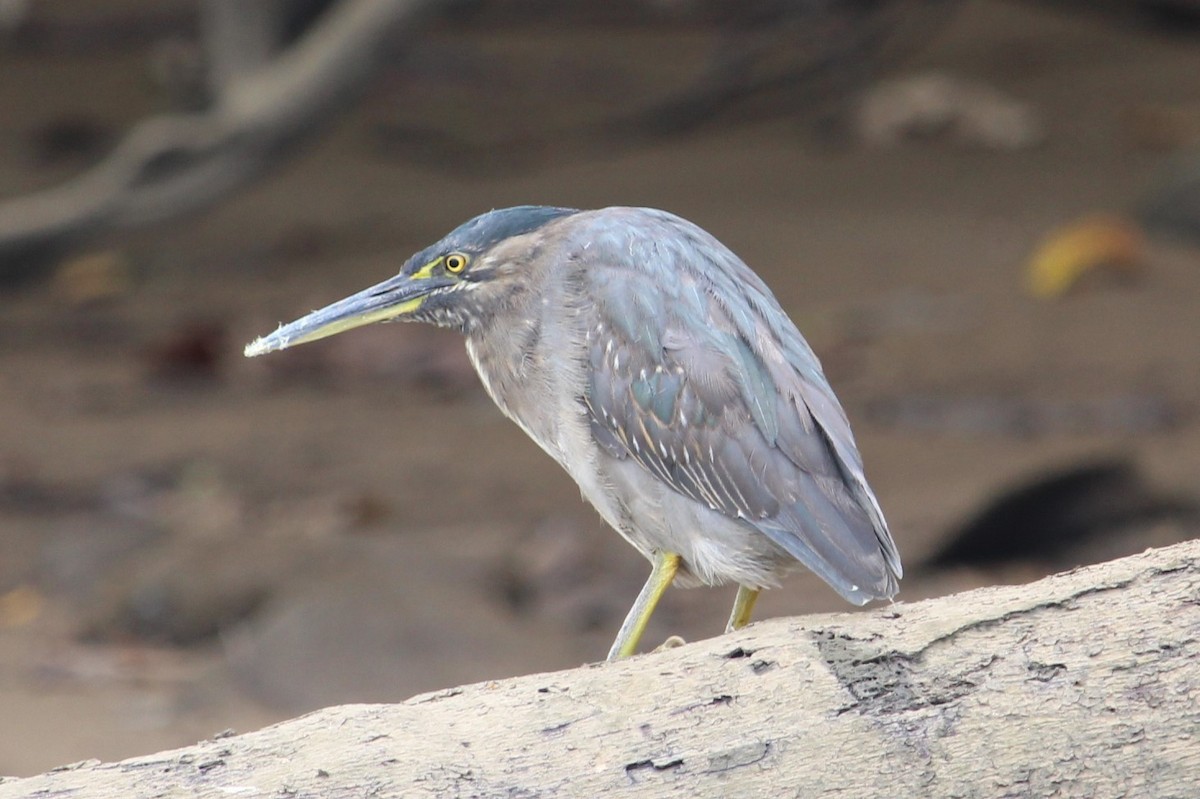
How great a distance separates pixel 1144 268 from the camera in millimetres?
8219

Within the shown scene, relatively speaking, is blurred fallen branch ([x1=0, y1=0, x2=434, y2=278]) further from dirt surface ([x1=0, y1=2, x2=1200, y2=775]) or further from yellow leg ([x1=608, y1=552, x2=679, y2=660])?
yellow leg ([x1=608, y1=552, x2=679, y2=660])

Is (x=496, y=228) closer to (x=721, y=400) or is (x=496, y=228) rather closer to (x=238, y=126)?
(x=721, y=400)

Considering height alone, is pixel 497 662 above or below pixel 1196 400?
below

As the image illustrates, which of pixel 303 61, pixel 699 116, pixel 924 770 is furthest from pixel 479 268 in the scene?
pixel 699 116

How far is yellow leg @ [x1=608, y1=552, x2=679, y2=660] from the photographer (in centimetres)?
293

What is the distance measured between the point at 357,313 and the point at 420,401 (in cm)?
454

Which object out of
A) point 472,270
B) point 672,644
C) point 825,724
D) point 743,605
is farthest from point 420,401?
point 825,724

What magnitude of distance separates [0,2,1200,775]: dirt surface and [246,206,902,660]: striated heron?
210 centimetres

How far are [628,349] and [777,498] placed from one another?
1.26 feet

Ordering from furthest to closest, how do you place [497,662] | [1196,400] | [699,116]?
[699,116], [1196,400], [497,662]

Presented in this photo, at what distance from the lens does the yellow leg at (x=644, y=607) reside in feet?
9.62

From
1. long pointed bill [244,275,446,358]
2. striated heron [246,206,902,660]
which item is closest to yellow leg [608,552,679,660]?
striated heron [246,206,902,660]

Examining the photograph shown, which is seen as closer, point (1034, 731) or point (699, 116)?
point (1034, 731)

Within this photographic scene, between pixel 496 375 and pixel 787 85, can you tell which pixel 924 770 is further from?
pixel 787 85
